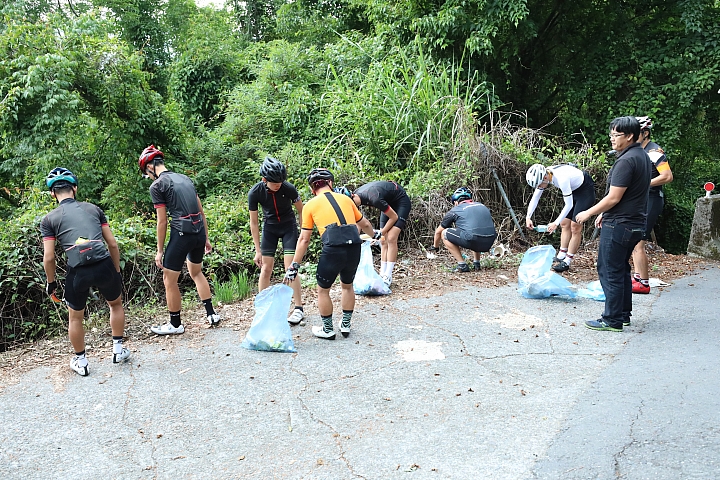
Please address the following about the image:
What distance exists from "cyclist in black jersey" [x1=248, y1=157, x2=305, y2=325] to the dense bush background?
2153 mm

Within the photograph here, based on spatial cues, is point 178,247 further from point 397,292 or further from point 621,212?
point 621,212

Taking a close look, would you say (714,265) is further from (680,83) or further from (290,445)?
(290,445)

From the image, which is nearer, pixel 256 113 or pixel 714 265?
pixel 714 265

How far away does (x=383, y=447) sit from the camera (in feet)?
11.7

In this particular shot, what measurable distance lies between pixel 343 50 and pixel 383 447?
13.3m

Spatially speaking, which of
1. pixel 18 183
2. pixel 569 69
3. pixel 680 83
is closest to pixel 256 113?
pixel 18 183

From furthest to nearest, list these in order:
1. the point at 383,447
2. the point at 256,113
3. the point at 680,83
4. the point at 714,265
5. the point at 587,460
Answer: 1. the point at 256,113
2. the point at 680,83
3. the point at 714,265
4. the point at 383,447
5. the point at 587,460

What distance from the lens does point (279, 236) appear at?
6098 millimetres

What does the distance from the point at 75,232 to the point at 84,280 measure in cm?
42

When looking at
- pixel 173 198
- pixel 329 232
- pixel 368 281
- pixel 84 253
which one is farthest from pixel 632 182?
pixel 84 253

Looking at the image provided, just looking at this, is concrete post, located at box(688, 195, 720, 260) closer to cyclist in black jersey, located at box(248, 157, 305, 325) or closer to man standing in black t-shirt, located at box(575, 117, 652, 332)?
man standing in black t-shirt, located at box(575, 117, 652, 332)

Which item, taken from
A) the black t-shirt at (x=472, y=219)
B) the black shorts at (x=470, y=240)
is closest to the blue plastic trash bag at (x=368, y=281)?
the black shorts at (x=470, y=240)

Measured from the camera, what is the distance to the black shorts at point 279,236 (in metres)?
6.04

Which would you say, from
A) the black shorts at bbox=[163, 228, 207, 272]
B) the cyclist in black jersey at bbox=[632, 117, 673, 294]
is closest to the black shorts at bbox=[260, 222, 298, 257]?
the black shorts at bbox=[163, 228, 207, 272]
